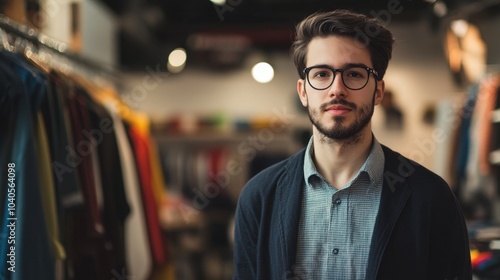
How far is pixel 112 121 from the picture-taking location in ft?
9.90

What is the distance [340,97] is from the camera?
4.16ft

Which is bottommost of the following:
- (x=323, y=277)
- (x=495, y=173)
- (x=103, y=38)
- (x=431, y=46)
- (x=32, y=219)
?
(x=323, y=277)

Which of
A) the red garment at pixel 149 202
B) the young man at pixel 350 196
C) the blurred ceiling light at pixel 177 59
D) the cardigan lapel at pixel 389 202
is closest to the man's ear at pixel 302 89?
the young man at pixel 350 196

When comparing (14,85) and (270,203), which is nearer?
(270,203)

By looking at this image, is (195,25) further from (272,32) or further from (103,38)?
(103,38)

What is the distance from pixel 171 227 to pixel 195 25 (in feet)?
6.31

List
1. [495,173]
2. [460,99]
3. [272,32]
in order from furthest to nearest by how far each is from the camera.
A: [272,32] < [460,99] < [495,173]

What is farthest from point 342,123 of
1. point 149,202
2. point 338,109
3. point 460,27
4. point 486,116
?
point 460,27

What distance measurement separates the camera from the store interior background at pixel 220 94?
5293mm

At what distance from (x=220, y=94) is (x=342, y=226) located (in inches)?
200

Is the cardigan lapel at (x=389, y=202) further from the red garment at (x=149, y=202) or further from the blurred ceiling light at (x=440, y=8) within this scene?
the blurred ceiling light at (x=440, y=8)

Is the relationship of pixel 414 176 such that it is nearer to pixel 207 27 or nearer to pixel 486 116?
pixel 486 116

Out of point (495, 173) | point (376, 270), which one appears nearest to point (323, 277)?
point (376, 270)

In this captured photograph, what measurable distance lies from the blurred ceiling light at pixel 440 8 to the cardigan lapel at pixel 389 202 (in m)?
2.65
